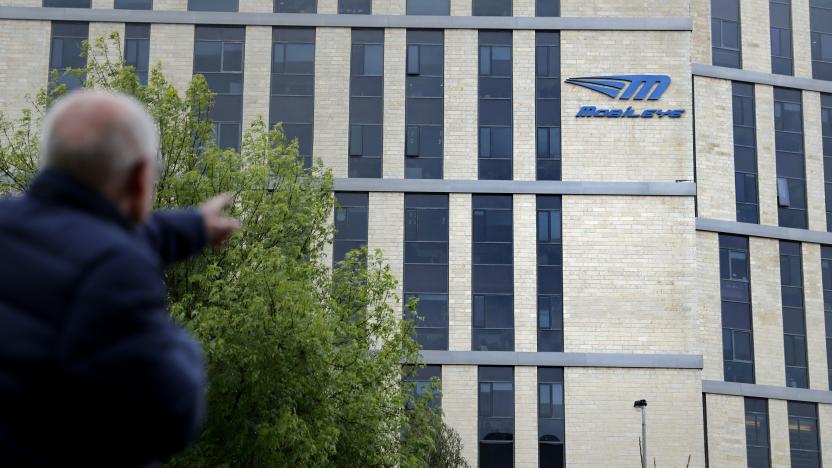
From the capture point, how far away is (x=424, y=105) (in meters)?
48.1

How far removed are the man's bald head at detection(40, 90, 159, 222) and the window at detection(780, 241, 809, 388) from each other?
49.3 m

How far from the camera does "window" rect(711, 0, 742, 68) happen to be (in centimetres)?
5109

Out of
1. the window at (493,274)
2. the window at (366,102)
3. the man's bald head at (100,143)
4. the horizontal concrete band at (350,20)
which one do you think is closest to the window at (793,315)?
the horizontal concrete band at (350,20)

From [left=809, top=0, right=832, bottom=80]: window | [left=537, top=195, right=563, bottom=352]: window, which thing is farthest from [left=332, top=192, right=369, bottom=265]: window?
[left=809, top=0, right=832, bottom=80]: window

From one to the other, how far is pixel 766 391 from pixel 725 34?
14213 millimetres

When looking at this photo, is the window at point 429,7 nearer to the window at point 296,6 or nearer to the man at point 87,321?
the window at point 296,6

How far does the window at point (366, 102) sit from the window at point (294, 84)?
1.55 metres

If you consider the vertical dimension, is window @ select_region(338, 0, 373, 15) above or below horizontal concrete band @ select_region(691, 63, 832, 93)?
above

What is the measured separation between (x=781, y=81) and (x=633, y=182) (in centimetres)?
932

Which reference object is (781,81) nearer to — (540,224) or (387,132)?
(540,224)

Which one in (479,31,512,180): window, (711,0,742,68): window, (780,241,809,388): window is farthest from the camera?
(711,0,742,68): window

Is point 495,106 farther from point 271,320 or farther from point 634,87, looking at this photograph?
point 271,320

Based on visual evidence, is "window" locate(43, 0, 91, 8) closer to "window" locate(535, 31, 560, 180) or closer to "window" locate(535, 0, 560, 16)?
"window" locate(535, 0, 560, 16)

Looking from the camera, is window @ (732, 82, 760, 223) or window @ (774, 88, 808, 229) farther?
window @ (774, 88, 808, 229)
